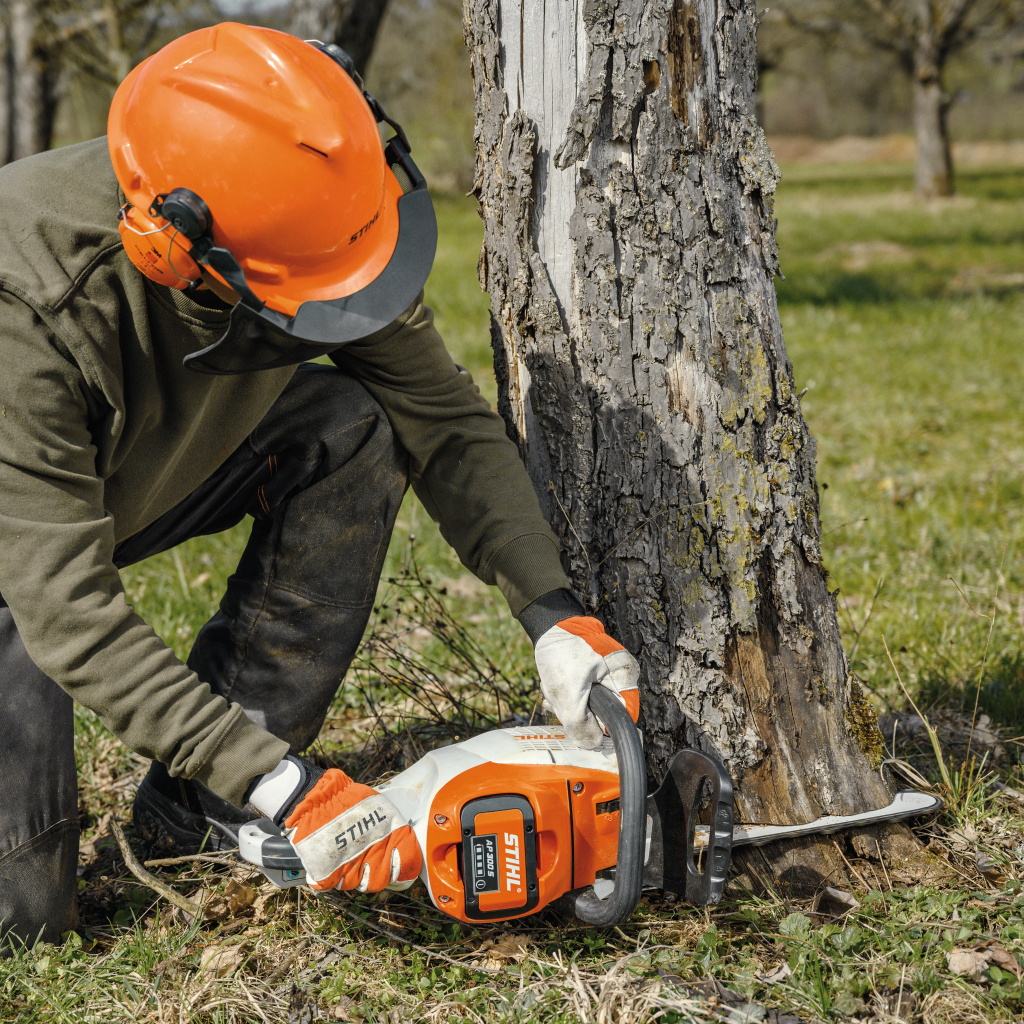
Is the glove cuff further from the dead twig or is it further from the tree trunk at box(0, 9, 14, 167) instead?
the tree trunk at box(0, 9, 14, 167)

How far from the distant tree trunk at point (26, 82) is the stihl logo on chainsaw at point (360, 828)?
1227cm

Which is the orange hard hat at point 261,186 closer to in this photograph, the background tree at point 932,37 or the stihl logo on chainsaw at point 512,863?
the stihl logo on chainsaw at point 512,863

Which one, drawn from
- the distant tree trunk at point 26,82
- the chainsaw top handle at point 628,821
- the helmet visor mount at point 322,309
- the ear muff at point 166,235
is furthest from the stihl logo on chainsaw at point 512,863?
the distant tree trunk at point 26,82

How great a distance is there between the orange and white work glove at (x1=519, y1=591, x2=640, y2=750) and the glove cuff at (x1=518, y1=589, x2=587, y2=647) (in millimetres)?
65

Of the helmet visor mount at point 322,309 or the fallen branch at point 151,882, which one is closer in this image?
the helmet visor mount at point 322,309

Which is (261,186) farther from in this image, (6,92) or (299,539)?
(6,92)

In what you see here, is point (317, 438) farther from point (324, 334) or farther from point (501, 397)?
point (324, 334)

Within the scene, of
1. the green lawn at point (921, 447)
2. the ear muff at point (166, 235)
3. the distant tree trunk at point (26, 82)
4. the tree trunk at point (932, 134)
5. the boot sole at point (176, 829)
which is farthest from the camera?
the tree trunk at point (932, 134)

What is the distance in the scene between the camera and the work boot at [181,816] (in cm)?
227

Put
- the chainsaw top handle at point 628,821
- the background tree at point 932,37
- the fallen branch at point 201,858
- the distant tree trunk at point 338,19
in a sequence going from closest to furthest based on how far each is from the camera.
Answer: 1. the chainsaw top handle at point 628,821
2. the fallen branch at point 201,858
3. the distant tree trunk at point 338,19
4. the background tree at point 932,37

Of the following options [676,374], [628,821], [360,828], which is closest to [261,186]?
[676,374]

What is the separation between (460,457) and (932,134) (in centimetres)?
1898

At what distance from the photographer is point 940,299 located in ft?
28.1

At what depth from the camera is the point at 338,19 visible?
5.19m
